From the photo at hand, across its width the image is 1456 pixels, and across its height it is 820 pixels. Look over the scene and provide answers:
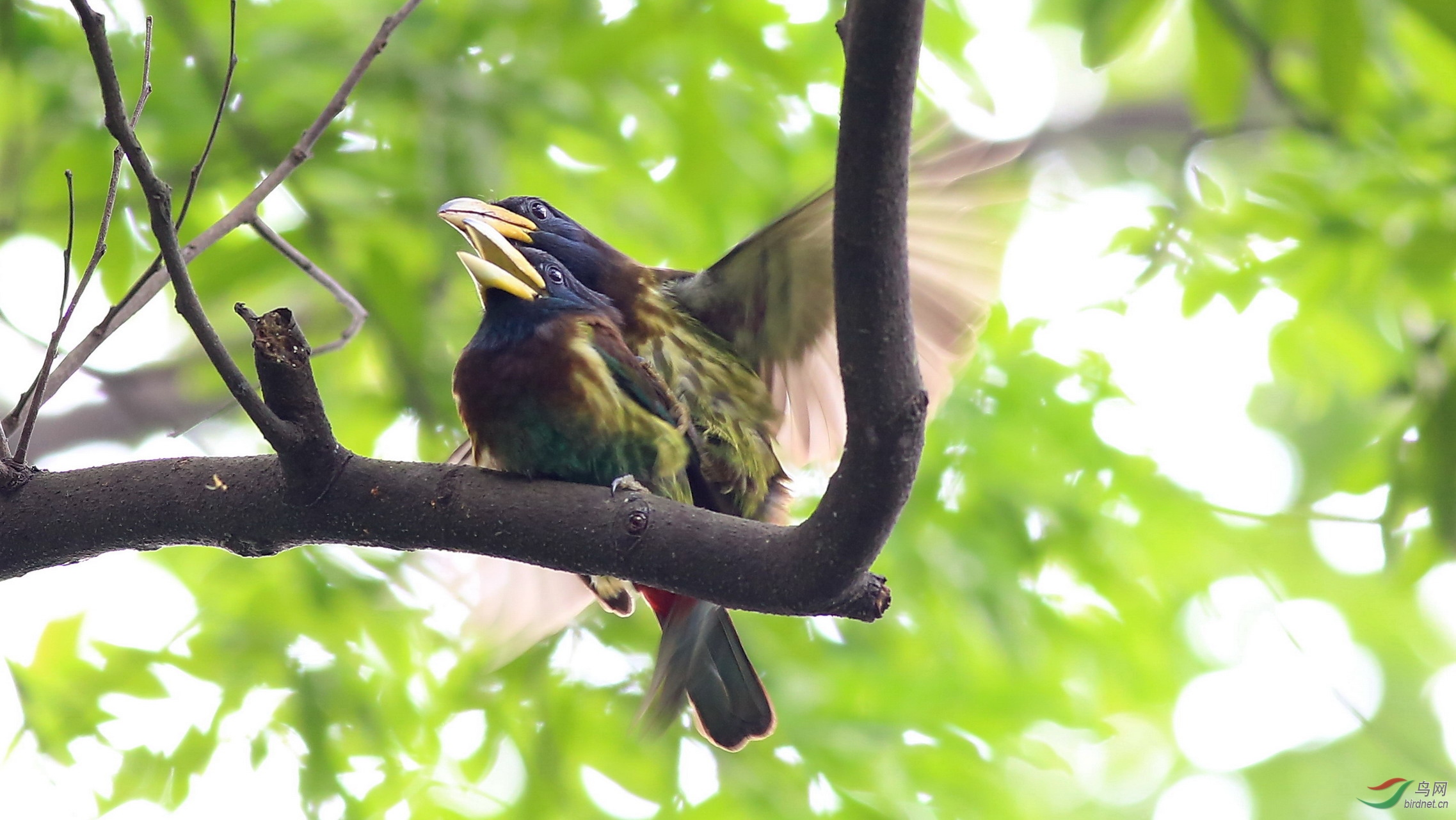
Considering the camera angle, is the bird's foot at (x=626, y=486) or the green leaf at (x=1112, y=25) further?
the green leaf at (x=1112, y=25)

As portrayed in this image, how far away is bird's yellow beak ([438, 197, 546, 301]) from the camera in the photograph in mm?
2652

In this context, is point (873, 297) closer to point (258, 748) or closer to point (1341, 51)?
point (1341, 51)

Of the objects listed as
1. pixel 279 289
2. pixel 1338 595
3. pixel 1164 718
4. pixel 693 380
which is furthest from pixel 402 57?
pixel 1338 595

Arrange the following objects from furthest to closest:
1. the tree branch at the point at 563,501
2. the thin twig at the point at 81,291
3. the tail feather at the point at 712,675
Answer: the tail feather at the point at 712,675 → the thin twig at the point at 81,291 → the tree branch at the point at 563,501

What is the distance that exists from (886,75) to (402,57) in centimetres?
227

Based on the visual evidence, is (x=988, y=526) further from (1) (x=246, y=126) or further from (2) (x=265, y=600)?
(1) (x=246, y=126)

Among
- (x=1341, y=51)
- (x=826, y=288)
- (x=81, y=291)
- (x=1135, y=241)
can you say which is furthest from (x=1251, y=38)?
(x=81, y=291)

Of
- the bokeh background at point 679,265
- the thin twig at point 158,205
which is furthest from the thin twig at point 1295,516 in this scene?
the thin twig at point 158,205

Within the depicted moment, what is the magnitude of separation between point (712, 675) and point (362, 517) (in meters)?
1.01

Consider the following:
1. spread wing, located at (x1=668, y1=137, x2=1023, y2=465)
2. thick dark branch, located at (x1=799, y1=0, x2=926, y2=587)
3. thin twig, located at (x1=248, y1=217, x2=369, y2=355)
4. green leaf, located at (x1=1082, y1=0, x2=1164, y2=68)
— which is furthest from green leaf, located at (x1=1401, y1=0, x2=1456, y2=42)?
thin twig, located at (x1=248, y1=217, x2=369, y2=355)

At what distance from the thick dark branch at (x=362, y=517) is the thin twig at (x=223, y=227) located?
20 cm

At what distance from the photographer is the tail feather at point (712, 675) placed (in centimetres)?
281

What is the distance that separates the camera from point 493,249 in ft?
9.20

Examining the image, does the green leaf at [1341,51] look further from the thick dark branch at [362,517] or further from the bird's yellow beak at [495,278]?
the bird's yellow beak at [495,278]
